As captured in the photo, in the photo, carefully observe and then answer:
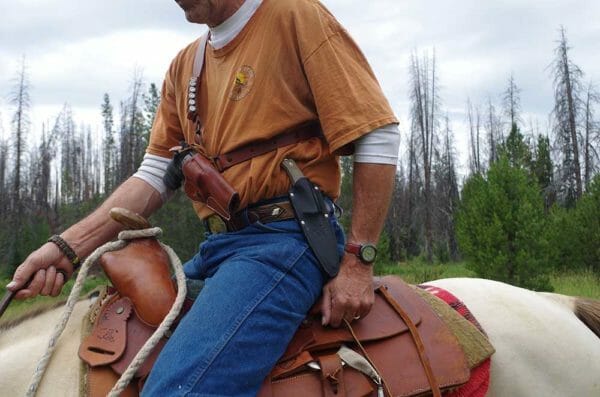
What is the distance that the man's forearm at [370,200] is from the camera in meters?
2.39

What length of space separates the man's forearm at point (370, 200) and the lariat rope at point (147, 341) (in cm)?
70

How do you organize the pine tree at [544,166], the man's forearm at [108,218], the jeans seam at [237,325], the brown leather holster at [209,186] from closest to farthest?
1. the jeans seam at [237,325]
2. the brown leather holster at [209,186]
3. the man's forearm at [108,218]
4. the pine tree at [544,166]

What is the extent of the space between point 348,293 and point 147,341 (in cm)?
77

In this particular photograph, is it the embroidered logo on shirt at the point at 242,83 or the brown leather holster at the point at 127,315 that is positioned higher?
the embroidered logo on shirt at the point at 242,83

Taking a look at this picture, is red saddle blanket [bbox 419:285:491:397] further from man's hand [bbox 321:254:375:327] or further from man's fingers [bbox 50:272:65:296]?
man's fingers [bbox 50:272:65:296]

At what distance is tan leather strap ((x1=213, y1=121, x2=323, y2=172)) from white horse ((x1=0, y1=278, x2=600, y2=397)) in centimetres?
86

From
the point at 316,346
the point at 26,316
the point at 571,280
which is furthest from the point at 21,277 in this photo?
the point at 571,280

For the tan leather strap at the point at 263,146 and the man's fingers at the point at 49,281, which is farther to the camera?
the man's fingers at the point at 49,281

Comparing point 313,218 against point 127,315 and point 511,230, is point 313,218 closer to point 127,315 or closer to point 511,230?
point 127,315

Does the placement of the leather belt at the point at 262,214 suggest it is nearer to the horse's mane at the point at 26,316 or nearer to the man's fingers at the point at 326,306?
the man's fingers at the point at 326,306

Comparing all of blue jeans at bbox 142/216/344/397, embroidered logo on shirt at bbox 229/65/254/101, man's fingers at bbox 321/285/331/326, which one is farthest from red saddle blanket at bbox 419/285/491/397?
embroidered logo on shirt at bbox 229/65/254/101

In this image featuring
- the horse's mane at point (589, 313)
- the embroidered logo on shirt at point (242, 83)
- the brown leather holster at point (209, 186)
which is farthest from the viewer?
the horse's mane at point (589, 313)

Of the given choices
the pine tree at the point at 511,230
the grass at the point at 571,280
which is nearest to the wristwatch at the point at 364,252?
the grass at the point at 571,280

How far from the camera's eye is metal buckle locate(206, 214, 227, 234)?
259 centimetres
